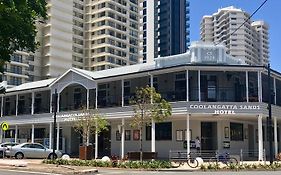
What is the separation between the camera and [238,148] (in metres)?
39.0

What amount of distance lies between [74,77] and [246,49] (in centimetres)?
13258

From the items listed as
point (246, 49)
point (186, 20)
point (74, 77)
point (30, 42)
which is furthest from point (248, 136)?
point (246, 49)

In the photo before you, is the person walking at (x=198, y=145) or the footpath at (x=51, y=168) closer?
the footpath at (x=51, y=168)

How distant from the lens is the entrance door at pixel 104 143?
4347 centimetres

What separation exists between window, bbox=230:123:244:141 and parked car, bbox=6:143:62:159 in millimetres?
14934

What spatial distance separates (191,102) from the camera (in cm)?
3369

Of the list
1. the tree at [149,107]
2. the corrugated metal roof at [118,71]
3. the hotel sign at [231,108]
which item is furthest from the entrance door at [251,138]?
the tree at [149,107]

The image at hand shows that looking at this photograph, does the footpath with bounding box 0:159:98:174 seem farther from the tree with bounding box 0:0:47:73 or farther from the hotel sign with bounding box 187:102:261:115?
the tree with bounding box 0:0:47:73

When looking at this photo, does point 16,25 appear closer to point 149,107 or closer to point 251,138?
point 149,107

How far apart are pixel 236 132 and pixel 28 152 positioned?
18.0 metres

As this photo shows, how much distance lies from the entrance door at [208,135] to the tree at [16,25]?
29374 millimetres

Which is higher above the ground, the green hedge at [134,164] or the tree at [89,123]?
the tree at [89,123]

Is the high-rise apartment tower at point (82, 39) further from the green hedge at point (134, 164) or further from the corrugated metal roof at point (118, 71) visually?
the green hedge at point (134, 164)

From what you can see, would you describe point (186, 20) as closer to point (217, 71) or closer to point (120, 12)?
point (120, 12)
